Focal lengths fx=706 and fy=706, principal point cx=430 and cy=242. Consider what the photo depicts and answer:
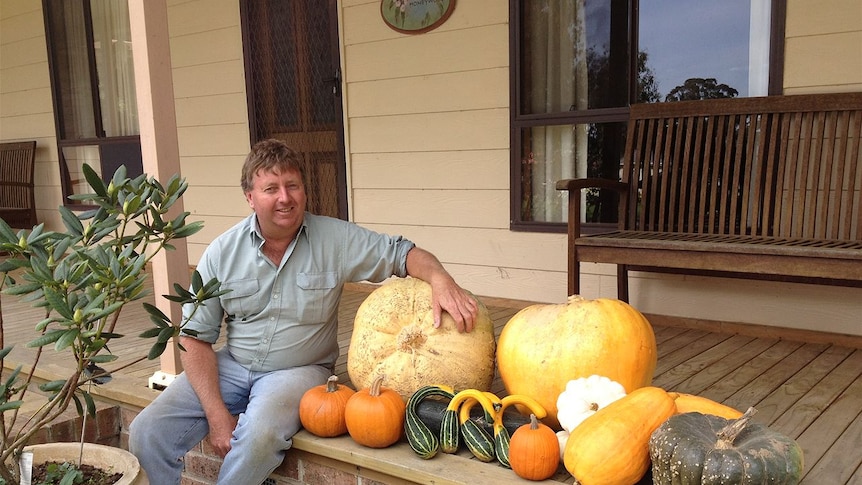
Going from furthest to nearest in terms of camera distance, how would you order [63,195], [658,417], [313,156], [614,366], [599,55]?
[63,195], [313,156], [599,55], [614,366], [658,417]

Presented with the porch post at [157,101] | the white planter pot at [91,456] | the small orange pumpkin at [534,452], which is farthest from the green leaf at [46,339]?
the porch post at [157,101]

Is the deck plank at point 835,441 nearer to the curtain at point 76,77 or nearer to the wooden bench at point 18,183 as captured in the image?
the curtain at point 76,77

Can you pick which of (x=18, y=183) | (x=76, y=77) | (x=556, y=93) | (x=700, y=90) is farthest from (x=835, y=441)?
(x=18, y=183)

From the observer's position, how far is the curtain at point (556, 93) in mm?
3656

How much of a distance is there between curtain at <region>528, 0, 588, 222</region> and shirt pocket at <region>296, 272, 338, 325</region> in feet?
5.97

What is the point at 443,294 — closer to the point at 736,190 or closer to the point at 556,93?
the point at 736,190

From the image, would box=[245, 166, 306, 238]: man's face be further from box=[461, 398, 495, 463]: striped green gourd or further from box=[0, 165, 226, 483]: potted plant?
box=[461, 398, 495, 463]: striped green gourd

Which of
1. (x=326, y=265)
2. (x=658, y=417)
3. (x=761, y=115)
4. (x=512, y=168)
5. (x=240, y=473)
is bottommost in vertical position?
(x=240, y=473)

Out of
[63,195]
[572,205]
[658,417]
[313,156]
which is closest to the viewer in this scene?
[658,417]

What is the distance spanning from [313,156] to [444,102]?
1.15 m

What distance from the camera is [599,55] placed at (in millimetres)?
3586

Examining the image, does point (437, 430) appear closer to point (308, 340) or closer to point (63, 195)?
point (308, 340)

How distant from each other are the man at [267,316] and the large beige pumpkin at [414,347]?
56mm

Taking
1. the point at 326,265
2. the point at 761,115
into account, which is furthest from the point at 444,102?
the point at 326,265
